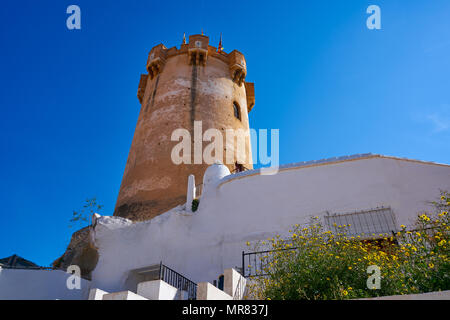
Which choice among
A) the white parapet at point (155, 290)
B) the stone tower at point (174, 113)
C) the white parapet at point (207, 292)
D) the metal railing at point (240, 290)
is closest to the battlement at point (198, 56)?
the stone tower at point (174, 113)

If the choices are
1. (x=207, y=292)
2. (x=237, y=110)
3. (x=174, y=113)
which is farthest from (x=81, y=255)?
(x=237, y=110)

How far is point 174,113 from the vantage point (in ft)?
55.6

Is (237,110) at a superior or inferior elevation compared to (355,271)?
superior

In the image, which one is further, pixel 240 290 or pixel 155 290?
pixel 240 290

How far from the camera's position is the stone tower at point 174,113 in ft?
49.0

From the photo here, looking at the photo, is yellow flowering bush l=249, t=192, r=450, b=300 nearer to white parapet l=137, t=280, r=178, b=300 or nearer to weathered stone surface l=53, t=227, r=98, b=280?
white parapet l=137, t=280, r=178, b=300

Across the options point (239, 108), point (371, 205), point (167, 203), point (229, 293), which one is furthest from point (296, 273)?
point (239, 108)

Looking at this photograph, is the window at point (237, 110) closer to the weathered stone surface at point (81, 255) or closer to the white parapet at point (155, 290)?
the weathered stone surface at point (81, 255)

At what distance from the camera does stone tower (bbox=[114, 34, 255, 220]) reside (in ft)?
49.0

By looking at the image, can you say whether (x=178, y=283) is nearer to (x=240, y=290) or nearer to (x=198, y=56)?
(x=240, y=290)

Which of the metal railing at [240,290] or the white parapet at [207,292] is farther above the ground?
the metal railing at [240,290]

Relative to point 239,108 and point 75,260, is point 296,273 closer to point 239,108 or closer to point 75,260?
point 75,260

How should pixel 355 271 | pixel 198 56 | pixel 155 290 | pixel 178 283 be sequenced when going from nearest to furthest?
pixel 355 271 < pixel 155 290 < pixel 178 283 < pixel 198 56

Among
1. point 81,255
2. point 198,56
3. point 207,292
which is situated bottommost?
point 207,292
